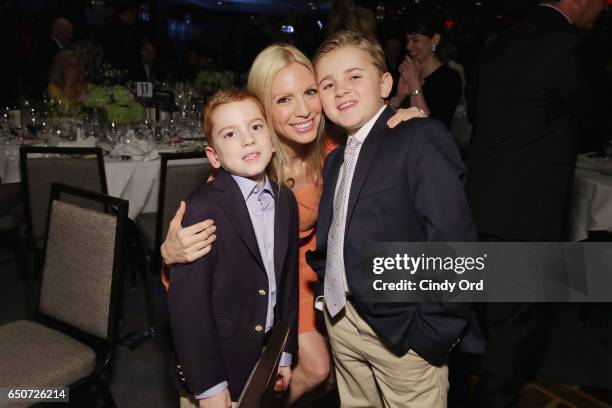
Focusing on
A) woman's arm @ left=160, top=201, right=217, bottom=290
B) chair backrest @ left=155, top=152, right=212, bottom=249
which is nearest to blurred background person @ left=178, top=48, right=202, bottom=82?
chair backrest @ left=155, top=152, right=212, bottom=249

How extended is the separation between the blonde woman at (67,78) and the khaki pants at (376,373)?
373cm

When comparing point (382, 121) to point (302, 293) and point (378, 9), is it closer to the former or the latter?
point (302, 293)

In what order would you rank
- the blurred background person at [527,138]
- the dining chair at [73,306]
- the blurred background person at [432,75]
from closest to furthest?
the dining chair at [73,306]
the blurred background person at [527,138]
the blurred background person at [432,75]

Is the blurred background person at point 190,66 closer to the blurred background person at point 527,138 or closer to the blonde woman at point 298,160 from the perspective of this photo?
the blurred background person at point 527,138

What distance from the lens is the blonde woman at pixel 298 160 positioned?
1432 mm

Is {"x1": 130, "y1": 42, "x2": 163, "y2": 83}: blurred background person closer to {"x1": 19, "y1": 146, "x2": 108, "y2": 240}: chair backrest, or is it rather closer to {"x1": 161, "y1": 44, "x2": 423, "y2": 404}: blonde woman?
{"x1": 19, "y1": 146, "x2": 108, "y2": 240}: chair backrest

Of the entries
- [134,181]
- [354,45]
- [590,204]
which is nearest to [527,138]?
[590,204]

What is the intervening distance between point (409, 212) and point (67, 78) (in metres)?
4.14

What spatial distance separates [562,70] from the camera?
84.4 inches

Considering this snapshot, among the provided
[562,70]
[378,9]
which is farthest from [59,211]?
[378,9]

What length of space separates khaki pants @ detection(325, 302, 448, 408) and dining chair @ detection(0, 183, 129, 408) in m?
0.86

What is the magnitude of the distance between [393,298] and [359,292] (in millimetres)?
94

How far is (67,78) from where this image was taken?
15.1 ft

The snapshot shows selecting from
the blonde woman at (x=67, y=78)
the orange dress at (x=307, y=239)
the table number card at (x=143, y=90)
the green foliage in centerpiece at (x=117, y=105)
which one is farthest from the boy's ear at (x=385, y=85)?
the blonde woman at (x=67, y=78)
